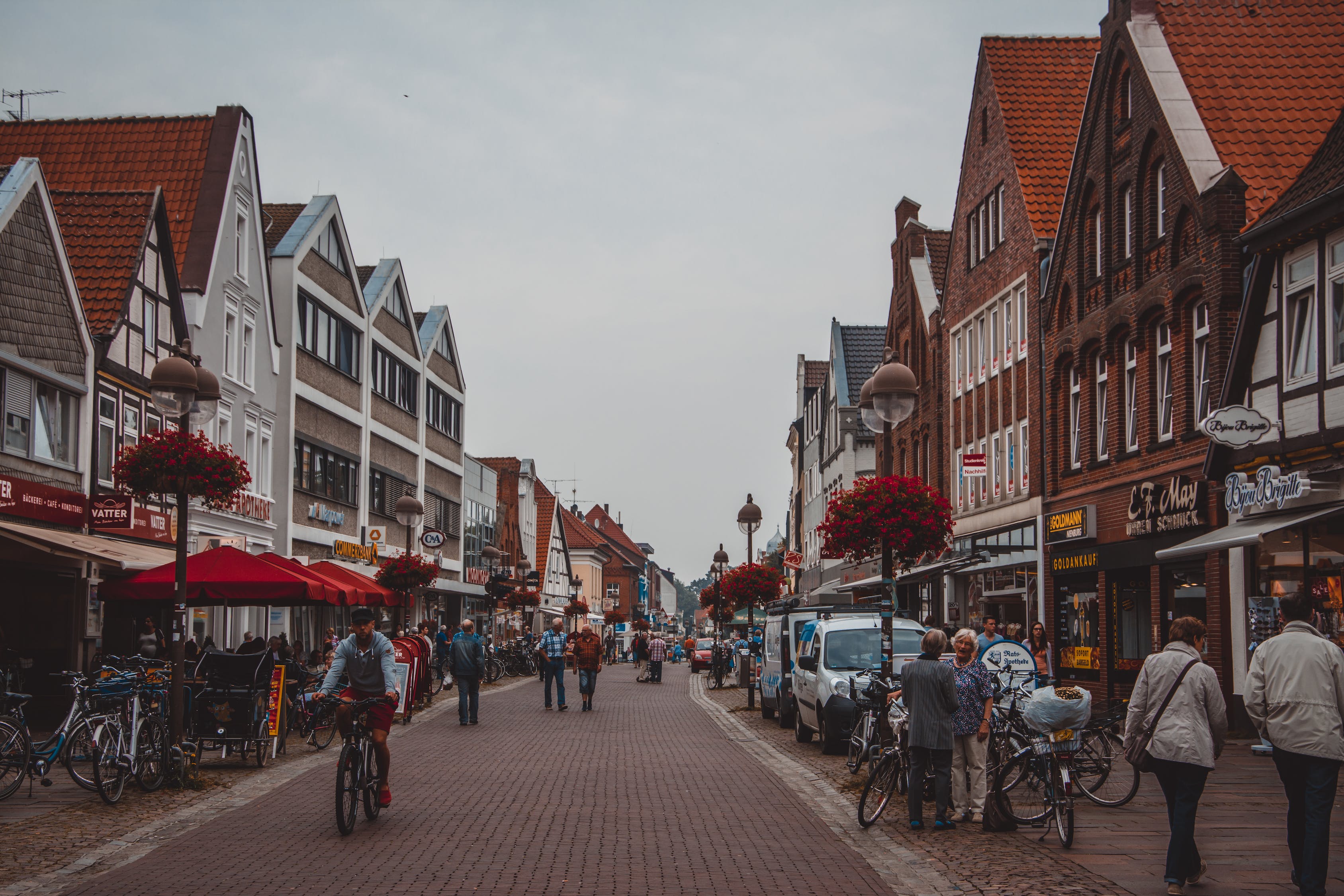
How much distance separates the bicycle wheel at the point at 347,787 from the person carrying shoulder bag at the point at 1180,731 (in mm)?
5799

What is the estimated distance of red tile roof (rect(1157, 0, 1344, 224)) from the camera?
23.0m

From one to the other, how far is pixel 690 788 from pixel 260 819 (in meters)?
4.45

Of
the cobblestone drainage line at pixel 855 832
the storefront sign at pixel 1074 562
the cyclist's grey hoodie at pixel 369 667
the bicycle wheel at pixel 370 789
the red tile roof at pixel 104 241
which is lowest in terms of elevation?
A: the cobblestone drainage line at pixel 855 832

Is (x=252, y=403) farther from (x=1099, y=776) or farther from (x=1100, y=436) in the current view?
(x=1099, y=776)

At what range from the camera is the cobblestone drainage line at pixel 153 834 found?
30.1 feet

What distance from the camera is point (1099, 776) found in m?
13.3

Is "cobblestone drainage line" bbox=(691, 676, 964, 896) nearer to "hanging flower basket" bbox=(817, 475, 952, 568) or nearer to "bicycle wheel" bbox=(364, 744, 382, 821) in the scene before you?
"hanging flower basket" bbox=(817, 475, 952, 568)

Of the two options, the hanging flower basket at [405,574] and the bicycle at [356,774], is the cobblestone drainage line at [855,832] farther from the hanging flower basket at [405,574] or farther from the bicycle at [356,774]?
the hanging flower basket at [405,574]

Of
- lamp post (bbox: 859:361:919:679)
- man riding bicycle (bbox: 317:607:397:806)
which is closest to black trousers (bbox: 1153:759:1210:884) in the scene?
lamp post (bbox: 859:361:919:679)

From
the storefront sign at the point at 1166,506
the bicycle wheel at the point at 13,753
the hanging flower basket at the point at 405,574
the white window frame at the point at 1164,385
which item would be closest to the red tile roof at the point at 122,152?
the hanging flower basket at the point at 405,574

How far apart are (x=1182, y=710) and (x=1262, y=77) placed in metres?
18.8

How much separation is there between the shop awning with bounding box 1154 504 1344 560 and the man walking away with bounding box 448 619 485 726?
11460mm

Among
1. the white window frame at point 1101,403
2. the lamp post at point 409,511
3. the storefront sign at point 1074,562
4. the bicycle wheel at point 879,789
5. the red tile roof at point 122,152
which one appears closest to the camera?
the bicycle wheel at point 879,789

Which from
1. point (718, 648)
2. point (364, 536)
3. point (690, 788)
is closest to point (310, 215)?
point (364, 536)
